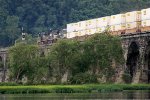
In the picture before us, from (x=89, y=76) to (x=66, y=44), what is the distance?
26.1ft

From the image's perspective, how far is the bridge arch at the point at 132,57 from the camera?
116m

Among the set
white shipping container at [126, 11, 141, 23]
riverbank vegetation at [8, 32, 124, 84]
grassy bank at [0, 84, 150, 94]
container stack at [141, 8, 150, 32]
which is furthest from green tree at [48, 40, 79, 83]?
grassy bank at [0, 84, 150, 94]

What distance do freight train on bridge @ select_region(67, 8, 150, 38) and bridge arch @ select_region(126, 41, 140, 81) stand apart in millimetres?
2608

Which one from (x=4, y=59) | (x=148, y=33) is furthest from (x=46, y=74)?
(x=4, y=59)

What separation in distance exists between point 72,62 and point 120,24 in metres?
11.1

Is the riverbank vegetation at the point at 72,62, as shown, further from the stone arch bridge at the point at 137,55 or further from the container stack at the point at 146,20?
the container stack at the point at 146,20

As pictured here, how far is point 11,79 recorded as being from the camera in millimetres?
119250

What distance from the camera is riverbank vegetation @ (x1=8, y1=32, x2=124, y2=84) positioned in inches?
4299

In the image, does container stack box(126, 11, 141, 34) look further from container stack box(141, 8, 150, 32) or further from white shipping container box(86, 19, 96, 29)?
white shipping container box(86, 19, 96, 29)

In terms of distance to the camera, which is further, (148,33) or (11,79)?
(11,79)

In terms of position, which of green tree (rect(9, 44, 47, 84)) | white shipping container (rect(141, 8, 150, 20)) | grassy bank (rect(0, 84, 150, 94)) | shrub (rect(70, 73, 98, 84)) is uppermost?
white shipping container (rect(141, 8, 150, 20))

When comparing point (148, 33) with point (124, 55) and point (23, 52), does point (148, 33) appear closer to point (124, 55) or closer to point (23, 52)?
point (124, 55)

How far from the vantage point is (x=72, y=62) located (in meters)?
112

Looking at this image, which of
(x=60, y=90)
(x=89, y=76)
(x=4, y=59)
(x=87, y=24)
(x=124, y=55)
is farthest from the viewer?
(x=4, y=59)
